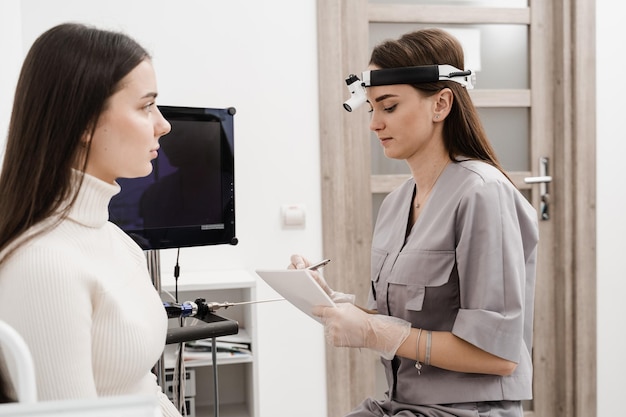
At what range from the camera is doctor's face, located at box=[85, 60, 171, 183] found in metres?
1.08

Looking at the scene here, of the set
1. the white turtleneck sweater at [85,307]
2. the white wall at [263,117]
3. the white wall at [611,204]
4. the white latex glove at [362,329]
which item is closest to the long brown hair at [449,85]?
the white latex glove at [362,329]

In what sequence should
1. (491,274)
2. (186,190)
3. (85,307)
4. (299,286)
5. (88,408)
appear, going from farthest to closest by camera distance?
(186,190), (299,286), (491,274), (85,307), (88,408)

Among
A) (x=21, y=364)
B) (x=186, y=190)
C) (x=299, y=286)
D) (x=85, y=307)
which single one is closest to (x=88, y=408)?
(x=21, y=364)

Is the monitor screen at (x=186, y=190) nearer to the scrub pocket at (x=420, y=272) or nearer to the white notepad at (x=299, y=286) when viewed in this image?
the white notepad at (x=299, y=286)

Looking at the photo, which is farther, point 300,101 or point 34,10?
point 300,101

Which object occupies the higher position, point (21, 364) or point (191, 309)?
point (21, 364)

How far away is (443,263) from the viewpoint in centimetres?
149

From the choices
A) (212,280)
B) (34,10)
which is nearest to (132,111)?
(212,280)

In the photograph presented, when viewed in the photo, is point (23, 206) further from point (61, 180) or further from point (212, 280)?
point (212, 280)

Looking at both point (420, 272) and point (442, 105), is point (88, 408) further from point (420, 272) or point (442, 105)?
point (442, 105)

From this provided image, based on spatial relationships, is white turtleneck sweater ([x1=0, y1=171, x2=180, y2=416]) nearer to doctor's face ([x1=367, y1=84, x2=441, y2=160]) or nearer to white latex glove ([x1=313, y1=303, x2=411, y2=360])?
white latex glove ([x1=313, y1=303, x2=411, y2=360])

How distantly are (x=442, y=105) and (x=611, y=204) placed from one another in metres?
1.79

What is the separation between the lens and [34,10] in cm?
250

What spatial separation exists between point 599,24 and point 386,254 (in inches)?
76.2
